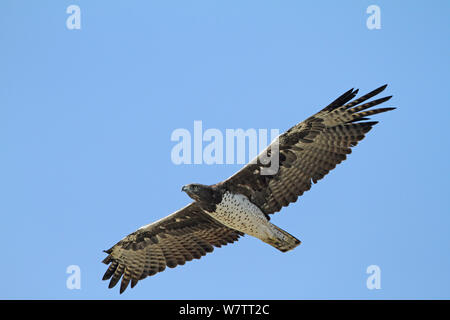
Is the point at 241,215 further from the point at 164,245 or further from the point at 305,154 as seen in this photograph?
the point at 164,245

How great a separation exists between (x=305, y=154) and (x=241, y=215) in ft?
4.75

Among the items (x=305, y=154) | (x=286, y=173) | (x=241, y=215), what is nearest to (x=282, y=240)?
(x=241, y=215)

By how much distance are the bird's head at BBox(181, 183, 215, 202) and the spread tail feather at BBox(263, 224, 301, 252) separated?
1.17 m

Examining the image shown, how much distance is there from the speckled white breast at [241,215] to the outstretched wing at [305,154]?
215mm

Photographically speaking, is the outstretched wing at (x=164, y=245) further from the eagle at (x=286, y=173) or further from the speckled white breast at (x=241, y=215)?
the speckled white breast at (x=241, y=215)

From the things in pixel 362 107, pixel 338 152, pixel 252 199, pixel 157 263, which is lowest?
pixel 157 263

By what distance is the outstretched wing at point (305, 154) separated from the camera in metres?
10.7

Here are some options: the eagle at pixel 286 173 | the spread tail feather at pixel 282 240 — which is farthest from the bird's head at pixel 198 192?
the spread tail feather at pixel 282 240

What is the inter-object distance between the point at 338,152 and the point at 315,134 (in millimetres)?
478
